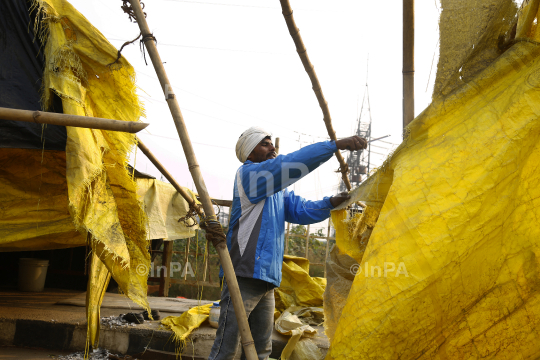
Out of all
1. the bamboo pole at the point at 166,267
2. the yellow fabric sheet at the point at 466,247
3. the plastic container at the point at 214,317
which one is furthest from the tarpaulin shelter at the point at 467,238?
the bamboo pole at the point at 166,267

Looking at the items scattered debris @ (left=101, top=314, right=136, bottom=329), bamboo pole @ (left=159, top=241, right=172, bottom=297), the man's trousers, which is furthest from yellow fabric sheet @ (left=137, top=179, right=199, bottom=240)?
the man's trousers

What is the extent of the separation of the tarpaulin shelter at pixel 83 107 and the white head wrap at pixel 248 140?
0.75m

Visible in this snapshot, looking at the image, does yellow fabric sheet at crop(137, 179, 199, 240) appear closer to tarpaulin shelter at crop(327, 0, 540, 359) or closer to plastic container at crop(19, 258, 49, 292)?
plastic container at crop(19, 258, 49, 292)

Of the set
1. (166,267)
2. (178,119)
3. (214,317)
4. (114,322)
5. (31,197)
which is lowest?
(114,322)

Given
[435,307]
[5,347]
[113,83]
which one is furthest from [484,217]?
[5,347]

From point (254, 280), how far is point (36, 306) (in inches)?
151

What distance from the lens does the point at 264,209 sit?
2.47m

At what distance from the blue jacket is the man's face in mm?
87

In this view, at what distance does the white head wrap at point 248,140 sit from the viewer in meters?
2.71

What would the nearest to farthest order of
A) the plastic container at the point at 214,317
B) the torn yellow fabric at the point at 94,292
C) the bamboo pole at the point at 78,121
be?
the bamboo pole at the point at 78,121 < the torn yellow fabric at the point at 94,292 < the plastic container at the point at 214,317

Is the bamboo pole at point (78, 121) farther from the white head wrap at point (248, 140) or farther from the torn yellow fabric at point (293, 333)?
the torn yellow fabric at point (293, 333)

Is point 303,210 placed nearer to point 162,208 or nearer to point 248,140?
point 248,140

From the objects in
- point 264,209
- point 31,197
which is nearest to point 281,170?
point 264,209

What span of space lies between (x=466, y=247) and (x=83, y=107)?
2.34m
